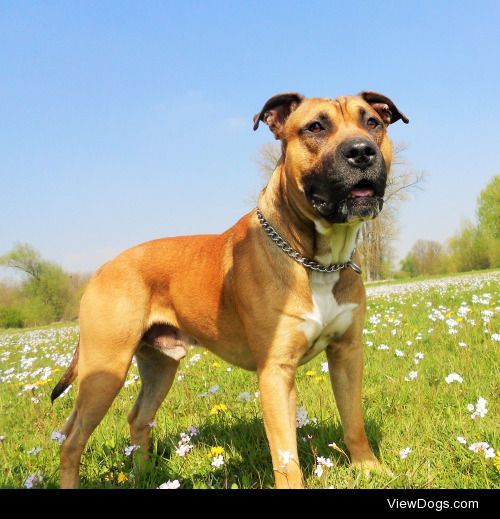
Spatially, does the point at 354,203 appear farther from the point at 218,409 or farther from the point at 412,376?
the point at 218,409

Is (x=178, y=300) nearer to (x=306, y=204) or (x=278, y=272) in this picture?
(x=278, y=272)

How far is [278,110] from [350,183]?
117 centimetres

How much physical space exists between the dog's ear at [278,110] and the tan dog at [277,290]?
1 centimetres

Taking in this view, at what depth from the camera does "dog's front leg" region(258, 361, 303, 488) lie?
2803mm

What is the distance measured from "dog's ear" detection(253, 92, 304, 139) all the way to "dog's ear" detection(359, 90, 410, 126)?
53 centimetres

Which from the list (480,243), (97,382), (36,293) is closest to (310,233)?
(97,382)

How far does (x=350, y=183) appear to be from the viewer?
113 inches

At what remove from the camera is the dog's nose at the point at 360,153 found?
2855 mm

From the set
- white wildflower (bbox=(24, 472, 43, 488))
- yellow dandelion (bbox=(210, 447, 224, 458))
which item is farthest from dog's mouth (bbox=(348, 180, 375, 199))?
white wildflower (bbox=(24, 472, 43, 488))

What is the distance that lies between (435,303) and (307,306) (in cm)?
863

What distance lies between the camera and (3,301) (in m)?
46.9

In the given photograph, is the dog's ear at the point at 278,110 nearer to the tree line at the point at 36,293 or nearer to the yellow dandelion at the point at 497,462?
the yellow dandelion at the point at 497,462
